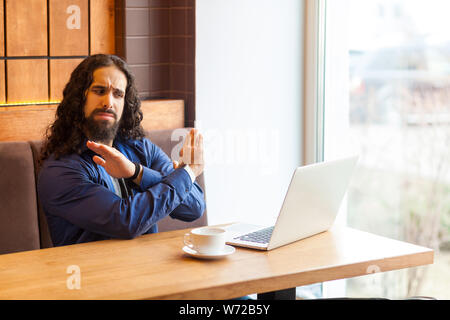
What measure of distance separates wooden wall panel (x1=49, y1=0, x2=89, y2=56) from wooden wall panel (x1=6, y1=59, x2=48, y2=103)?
9 centimetres

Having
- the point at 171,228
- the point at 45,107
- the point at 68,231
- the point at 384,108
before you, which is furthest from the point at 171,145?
the point at 384,108

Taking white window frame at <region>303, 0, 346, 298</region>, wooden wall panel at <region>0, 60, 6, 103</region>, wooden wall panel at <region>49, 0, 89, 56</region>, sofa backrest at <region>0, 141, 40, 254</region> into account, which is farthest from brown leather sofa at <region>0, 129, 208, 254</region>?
white window frame at <region>303, 0, 346, 298</region>

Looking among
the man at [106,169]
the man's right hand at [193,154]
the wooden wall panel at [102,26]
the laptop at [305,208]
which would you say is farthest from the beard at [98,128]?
the wooden wall panel at [102,26]

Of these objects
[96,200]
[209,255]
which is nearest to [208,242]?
[209,255]

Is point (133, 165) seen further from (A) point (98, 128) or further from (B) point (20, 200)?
(B) point (20, 200)

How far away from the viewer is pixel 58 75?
8.93ft

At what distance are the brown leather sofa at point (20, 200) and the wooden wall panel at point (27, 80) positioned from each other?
0.31m

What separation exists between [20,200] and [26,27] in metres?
0.74

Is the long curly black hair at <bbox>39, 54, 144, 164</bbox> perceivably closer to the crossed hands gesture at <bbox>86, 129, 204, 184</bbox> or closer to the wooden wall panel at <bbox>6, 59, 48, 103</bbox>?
the crossed hands gesture at <bbox>86, 129, 204, 184</bbox>

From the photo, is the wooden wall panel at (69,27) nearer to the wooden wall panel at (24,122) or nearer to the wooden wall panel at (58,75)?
the wooden wall panel at (58,75)

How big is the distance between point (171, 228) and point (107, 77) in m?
0.75

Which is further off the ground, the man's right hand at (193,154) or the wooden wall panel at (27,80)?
the wooden wall panel at (27,80)

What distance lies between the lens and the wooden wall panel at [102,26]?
2791mm
